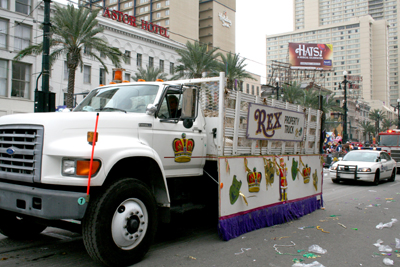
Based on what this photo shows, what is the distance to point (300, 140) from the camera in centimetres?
821

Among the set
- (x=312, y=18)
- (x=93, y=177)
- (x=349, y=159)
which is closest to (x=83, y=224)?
(x=93, y=177)

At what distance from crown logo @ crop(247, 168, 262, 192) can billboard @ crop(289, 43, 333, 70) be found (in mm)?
63686

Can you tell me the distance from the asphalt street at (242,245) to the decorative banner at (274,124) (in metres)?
1.78

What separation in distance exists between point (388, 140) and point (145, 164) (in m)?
21.5

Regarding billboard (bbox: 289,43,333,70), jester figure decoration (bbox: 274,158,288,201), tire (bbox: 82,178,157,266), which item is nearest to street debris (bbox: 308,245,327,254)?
jester figure decoration (bbox: 274,158,288,201)

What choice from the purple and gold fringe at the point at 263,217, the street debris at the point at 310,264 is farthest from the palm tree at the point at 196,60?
the street debris at the point at 310,264

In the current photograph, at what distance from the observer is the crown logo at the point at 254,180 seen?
6410 millimetres

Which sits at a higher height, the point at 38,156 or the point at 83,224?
the point at 38,156

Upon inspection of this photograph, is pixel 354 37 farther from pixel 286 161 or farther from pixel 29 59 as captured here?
pixel 286 161

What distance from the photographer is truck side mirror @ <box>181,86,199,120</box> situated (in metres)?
5.21

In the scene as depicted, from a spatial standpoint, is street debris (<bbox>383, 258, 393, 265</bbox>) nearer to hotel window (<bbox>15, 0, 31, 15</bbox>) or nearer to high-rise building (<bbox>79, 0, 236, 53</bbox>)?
hotel window (<bbox>15, 0, 31, 15</bbox>)

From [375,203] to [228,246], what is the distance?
6.65 m

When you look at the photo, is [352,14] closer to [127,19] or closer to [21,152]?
[127,19]

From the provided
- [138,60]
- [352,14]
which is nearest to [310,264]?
[138,60]
